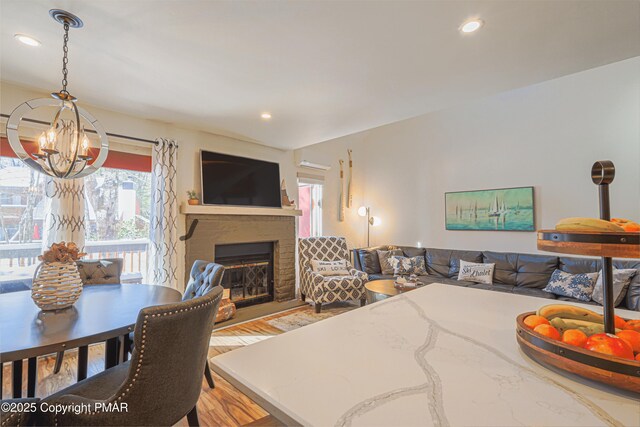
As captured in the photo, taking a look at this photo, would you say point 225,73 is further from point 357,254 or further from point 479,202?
point 479,202

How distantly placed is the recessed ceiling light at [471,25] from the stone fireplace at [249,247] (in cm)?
309

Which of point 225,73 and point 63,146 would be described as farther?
point 225,73

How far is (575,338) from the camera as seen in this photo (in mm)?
714

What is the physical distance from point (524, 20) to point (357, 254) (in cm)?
388

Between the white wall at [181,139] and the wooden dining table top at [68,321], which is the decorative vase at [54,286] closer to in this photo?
the wooden dining table top at [68,321]

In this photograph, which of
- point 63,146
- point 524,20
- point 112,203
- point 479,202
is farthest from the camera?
point 479,202

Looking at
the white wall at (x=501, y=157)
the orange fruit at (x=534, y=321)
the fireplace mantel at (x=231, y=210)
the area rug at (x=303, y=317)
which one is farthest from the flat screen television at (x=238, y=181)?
the orange fruit at (x=534, y=321)

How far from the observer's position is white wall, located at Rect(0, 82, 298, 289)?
2.62 meters

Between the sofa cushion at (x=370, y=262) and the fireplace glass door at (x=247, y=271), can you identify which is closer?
the fireplace glass door at (x=247, y=271)

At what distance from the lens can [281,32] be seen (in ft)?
Answer: 5.96

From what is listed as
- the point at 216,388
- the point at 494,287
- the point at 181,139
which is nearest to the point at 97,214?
the point at 181,139

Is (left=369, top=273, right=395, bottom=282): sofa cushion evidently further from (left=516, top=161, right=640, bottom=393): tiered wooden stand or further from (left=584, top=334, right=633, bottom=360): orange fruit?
(left=584, top=334, right=633, bottom=360): orange fruit

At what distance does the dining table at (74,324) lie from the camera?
124 centimetres

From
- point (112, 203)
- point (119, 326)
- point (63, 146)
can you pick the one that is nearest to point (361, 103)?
point (63, 146)
